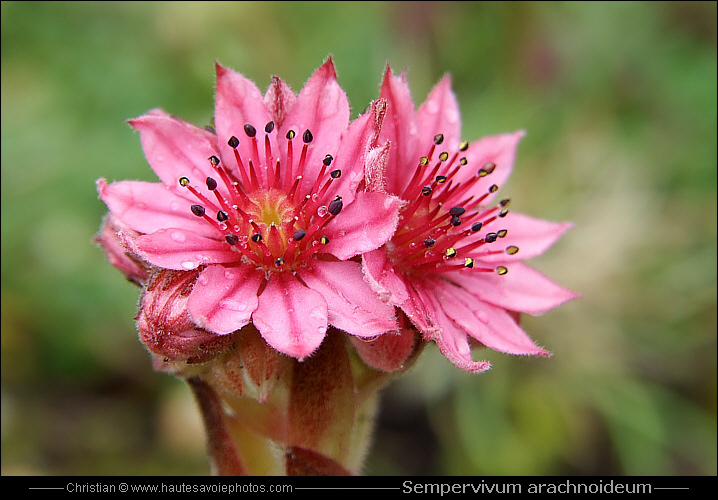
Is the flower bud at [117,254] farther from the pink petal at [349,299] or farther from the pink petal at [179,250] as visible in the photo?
the pink petal at [349,299]

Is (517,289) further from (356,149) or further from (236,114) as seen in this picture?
(236,114)

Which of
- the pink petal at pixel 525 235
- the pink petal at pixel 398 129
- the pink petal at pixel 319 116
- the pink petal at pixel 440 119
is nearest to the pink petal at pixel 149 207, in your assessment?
the pink petal at pixel 319 116

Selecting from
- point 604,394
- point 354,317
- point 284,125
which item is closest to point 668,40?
point 604,394

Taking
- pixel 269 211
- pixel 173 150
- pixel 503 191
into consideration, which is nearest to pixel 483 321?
pixel 269 211

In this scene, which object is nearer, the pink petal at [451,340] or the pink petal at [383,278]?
the pink petal at [383,278]

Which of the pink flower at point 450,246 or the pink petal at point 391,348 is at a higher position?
the pink flower at point 450,246

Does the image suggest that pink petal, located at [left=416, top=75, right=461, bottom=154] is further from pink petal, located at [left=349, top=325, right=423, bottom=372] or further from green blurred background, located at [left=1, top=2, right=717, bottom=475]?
green blurred background, located at [left=1, top=2, right=717, bottom=475]

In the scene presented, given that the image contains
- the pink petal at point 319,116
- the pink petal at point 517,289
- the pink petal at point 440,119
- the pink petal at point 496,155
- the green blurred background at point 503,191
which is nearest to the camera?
the pink petal at point 319,116
